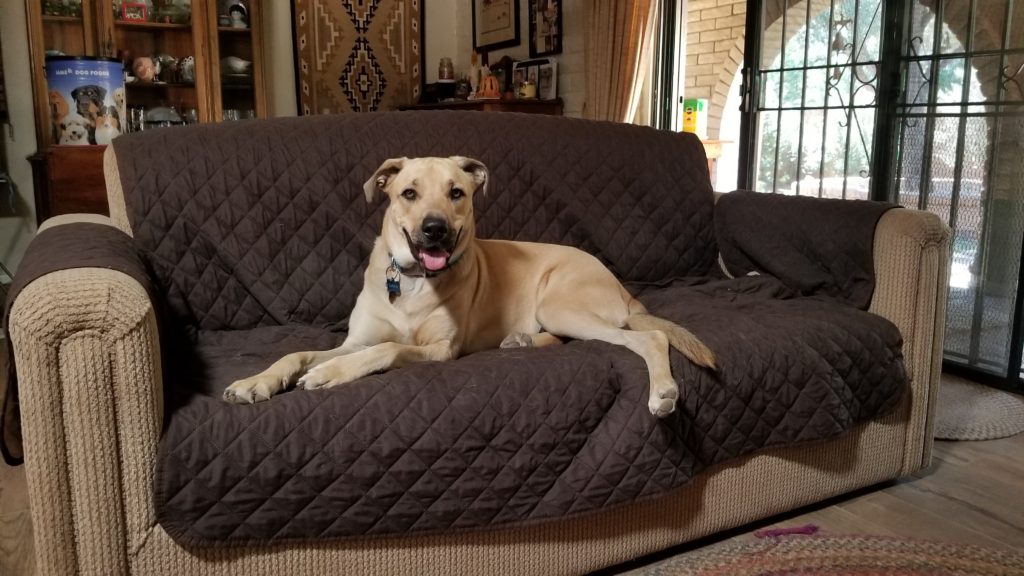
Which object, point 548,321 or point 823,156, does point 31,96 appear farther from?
point 823,156

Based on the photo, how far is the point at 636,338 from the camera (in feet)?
6.06

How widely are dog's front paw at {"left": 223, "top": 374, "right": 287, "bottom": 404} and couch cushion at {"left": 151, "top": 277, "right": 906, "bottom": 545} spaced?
0.03 meters

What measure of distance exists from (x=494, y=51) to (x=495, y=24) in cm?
18

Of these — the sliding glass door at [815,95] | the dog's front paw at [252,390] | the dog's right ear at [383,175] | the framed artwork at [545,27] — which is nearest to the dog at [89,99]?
the framed artwork at [545,27]

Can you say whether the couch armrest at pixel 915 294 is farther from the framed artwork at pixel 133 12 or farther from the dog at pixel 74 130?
the framed artwork at pixel 133 12

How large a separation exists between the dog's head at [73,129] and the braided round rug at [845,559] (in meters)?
3.58

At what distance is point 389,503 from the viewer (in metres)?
1.52

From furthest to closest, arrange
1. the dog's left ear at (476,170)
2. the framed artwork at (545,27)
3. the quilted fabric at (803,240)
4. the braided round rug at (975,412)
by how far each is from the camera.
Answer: the framed artwork at (545,27)
the braided round rug at (975,412)
the quilted fabric at (803,240)
the dog's left ear at (476,170)

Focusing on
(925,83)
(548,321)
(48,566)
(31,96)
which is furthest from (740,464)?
(31,96)

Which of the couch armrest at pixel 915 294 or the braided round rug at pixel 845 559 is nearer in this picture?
the braided round rug at pixel 845 559

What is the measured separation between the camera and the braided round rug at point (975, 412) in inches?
105

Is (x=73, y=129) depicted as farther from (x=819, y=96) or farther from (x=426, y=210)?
(x=819, y=96)

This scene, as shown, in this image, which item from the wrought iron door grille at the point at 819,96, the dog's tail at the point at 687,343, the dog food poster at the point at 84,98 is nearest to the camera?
the dog's tail at the point at 687,343

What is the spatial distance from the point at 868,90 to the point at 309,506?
3.19m
